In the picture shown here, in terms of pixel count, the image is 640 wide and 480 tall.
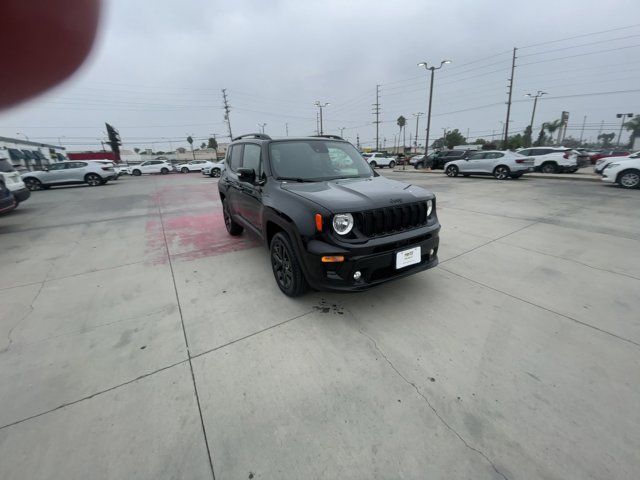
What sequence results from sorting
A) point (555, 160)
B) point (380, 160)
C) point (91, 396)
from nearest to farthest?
point (91, 396), point (555, 160), point (380, 160)

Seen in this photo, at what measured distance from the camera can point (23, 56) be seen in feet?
2.20

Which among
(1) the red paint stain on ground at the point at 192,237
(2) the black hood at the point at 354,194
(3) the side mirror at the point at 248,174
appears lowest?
(1) the red paint stain on ground at the point at 192,237

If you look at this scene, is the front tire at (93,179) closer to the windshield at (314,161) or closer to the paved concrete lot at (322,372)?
the paved concrete lot at (322,372)

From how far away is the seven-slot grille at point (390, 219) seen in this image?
2543 mm

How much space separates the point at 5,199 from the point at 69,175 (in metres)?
11.4

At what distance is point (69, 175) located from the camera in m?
16.1

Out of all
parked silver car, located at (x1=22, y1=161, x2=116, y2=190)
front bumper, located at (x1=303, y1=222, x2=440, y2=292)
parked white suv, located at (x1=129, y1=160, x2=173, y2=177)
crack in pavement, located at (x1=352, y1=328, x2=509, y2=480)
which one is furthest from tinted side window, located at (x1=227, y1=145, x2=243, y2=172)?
parked white suv, located at (x1=129, y1=160, x2=173, y2=177)

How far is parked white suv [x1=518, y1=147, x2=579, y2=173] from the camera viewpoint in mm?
15109

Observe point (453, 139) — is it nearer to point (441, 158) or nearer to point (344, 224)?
point (441, 158)

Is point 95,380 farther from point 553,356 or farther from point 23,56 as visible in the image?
point 553,356

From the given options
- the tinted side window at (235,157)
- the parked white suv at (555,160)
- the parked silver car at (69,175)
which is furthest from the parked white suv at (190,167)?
the tinted side window at (235,157)

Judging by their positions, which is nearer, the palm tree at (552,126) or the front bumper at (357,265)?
the front bumper at (357,265)

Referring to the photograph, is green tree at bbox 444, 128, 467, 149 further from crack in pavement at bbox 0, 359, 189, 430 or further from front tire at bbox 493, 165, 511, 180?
crack in pavement at bbox 0, 359, 189, 430

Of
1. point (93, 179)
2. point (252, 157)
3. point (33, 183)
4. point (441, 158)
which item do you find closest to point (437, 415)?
point (252, 157)
